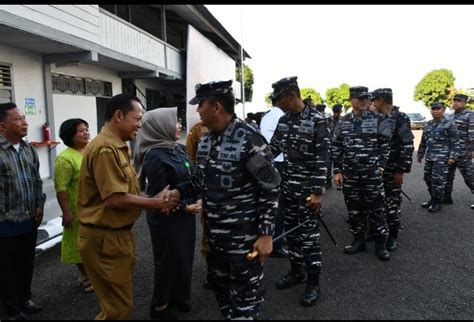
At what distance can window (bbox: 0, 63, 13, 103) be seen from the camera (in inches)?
269

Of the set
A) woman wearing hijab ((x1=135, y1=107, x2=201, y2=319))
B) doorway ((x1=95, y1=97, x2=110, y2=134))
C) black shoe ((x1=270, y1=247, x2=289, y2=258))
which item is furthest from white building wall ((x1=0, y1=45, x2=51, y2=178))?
black shoe ((x1=270, y1=247, x2=289, y2=258))

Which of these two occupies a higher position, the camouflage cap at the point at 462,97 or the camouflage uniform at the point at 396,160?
the camouflage cap at the point at 462,97

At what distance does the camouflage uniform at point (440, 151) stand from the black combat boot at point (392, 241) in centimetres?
237

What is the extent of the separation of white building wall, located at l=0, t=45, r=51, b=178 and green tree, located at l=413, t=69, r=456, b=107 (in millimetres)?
40206

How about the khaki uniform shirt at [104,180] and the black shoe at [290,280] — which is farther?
the black shoe at [290,280]

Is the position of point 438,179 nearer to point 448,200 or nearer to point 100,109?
point 448,200

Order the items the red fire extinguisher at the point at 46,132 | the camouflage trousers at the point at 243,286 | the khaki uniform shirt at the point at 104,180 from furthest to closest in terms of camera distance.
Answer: the red fire extinguisher at the point at 46,132, the camouflage trousers at the point at 243,286, the khaki uniform shirt at the point at 104,180

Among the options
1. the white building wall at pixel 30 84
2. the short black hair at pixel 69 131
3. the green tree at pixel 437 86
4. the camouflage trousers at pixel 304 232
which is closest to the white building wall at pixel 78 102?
the white building wall at pixel 30 84

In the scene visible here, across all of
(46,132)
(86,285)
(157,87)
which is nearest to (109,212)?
(86,285)

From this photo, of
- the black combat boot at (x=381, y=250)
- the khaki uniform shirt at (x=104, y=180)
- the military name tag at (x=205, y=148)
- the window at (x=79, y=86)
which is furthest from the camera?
the window at (x=79, y=86)

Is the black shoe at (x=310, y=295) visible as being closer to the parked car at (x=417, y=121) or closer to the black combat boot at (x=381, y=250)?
the black combat boot at (x=381, y=250)

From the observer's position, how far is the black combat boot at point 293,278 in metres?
3.63

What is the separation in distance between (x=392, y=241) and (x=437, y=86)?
41.4 meters

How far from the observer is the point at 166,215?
2.88 m
